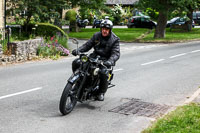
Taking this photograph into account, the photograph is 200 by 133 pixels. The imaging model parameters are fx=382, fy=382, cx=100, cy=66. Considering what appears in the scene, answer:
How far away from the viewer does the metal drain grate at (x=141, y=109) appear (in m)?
7.37

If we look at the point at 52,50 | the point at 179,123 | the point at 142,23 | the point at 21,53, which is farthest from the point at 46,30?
the point at 142,23

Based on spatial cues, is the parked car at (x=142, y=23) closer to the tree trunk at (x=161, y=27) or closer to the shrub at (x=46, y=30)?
the tree trunk at (x=161, y=27)

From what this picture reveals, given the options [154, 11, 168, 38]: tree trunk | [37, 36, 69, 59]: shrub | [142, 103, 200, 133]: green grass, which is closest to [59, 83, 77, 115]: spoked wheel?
→ [142, 103, 200, 133]: green grass

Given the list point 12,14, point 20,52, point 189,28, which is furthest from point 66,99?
point 189,28

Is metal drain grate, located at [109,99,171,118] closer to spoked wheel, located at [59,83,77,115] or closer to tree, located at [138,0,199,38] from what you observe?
spoked wheel, located at [59,83,77,115]

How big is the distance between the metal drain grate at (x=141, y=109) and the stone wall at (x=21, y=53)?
7804 mm

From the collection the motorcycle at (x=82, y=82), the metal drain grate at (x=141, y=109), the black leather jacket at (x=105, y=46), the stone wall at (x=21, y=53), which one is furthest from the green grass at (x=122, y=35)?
the motorcycle at (x=82, y=82)

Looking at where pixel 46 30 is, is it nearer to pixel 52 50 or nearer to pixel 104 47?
pixel 52 50

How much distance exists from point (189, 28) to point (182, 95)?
3336cm

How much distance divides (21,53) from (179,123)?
10525 mm

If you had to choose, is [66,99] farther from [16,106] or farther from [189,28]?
[189,28]

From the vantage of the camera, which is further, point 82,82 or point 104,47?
point 104,47

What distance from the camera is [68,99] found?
716cm

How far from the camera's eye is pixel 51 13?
22203 mm
